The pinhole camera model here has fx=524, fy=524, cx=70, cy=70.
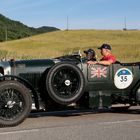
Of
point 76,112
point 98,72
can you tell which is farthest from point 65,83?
point 76,112

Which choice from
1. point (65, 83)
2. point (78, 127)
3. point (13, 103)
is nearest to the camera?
point (78, 127)

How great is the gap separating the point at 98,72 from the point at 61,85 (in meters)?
0.87

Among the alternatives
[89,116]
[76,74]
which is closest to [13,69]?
[76,74]

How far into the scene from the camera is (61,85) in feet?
33.2

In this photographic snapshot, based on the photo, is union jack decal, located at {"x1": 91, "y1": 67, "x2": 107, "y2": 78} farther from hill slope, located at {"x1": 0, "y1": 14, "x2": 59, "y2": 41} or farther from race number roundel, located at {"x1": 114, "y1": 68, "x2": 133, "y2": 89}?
hill slope, located at {"x1": 0, "y1": 14, "x2": 59, "y2": 41}

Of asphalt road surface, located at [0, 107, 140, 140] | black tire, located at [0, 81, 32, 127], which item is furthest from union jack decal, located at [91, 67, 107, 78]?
black tire, located at [0, 81, 32, 127]

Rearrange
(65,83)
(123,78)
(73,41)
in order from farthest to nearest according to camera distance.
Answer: (73,41)
(123,78)
(65,83)

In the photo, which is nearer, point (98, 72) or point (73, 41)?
point (98, 72)

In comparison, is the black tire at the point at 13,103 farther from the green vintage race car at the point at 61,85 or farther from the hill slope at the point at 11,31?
the hill slope at the point at 11,31

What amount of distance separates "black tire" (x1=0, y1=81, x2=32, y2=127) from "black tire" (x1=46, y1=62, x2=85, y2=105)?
20.0 inches

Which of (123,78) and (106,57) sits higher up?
(106,57)

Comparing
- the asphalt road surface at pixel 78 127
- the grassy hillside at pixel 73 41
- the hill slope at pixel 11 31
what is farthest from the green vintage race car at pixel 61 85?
the hill slope at pixel 11 31

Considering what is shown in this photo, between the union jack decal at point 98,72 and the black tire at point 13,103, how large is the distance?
147 centimetres

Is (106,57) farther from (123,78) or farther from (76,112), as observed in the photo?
(76,112)
